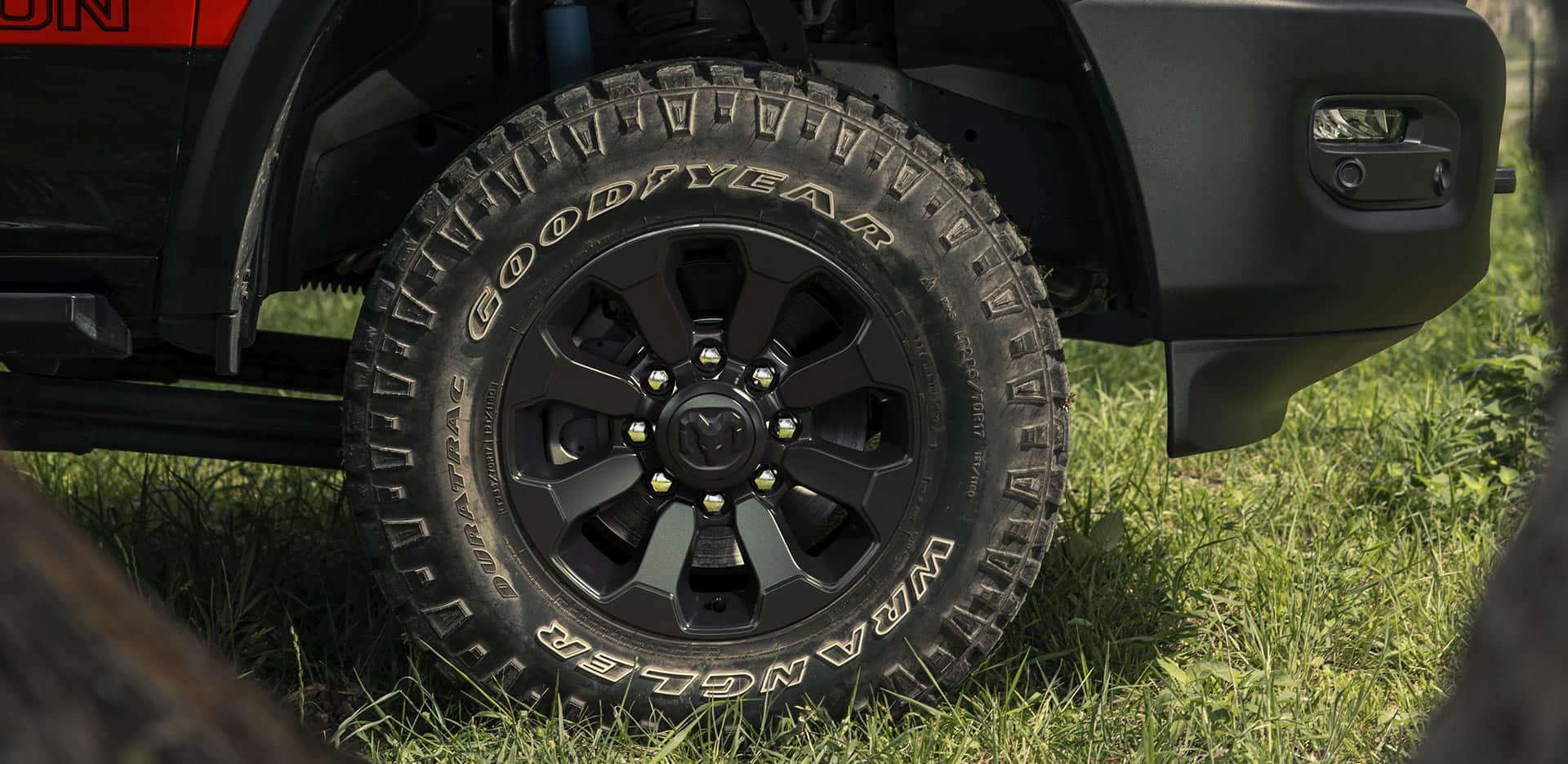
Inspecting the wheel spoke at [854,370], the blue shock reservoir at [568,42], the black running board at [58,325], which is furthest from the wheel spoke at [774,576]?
the black running board at [58,325]

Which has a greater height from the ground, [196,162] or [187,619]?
[196,162]

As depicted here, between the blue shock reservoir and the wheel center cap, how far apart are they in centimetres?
64

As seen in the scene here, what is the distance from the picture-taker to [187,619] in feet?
9.14

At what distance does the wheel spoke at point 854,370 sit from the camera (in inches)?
88.0

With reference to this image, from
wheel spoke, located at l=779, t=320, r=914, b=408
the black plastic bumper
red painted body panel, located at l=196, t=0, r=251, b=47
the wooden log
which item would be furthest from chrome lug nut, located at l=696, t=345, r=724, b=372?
the wooden log

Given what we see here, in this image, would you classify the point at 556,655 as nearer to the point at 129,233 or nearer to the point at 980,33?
the point at 129,233

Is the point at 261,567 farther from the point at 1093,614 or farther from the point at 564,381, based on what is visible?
the point at 1093,614

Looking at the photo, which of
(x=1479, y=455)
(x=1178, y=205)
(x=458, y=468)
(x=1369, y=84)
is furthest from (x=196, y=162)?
(x=1479, y=455)

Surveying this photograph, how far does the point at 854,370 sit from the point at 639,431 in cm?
→ 38

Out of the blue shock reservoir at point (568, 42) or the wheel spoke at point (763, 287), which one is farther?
the blue shock reservoir at point (568, 42)

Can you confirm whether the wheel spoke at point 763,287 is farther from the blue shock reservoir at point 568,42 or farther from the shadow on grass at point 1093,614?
the shadow on grass at point 1093,614

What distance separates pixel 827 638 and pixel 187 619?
142 cm

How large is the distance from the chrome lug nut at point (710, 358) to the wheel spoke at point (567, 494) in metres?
0.20

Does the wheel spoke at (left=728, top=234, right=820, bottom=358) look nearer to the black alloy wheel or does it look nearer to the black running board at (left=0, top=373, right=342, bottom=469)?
the black alloy wheel
